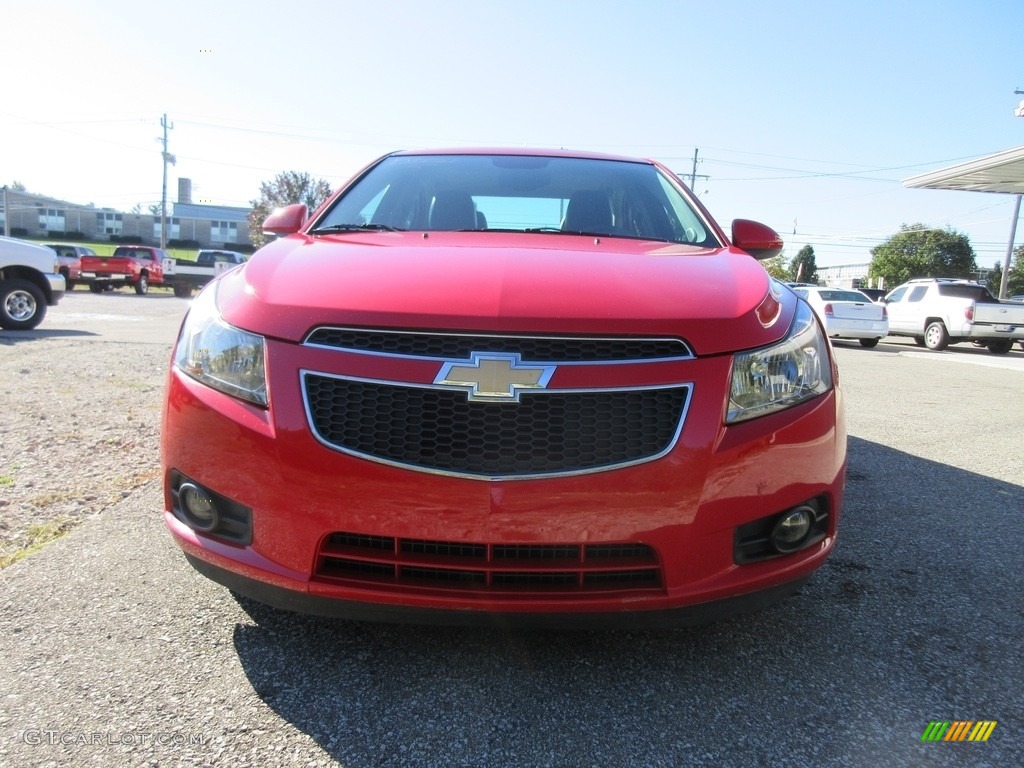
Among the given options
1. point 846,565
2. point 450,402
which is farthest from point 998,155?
point 450,402

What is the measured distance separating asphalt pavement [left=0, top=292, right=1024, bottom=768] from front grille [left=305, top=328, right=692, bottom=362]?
882 mm

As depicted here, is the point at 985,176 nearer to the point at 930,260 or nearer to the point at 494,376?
the point at 494,376

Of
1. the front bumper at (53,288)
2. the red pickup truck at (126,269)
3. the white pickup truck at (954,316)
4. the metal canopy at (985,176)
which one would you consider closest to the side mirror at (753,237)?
the front bumper at (53,288)

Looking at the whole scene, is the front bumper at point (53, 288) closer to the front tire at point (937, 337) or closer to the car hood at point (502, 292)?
the car hood at point (502, 292)

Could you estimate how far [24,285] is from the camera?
10.4m

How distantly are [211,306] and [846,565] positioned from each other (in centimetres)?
247

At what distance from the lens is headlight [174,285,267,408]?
72.1 inches

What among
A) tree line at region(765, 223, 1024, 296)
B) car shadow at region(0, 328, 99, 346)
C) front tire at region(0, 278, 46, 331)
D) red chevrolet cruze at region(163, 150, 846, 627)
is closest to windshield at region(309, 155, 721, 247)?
red chevrolet cruze at region(163, 150, 846, 627)

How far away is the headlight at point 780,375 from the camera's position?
1.82 meters

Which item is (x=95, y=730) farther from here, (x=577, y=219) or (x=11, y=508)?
(x=577, y=219)

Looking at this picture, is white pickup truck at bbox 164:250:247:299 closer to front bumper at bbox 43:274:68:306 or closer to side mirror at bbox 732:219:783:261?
front bumper at bbox 43:274:68:306

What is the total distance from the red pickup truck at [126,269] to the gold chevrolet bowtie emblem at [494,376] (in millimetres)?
28189

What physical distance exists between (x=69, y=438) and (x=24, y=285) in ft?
25.3

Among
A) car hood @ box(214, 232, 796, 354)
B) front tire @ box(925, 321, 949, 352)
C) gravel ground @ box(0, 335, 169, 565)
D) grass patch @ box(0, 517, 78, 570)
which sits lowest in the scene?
grass patch @ box(0, 517, 78, 570)
